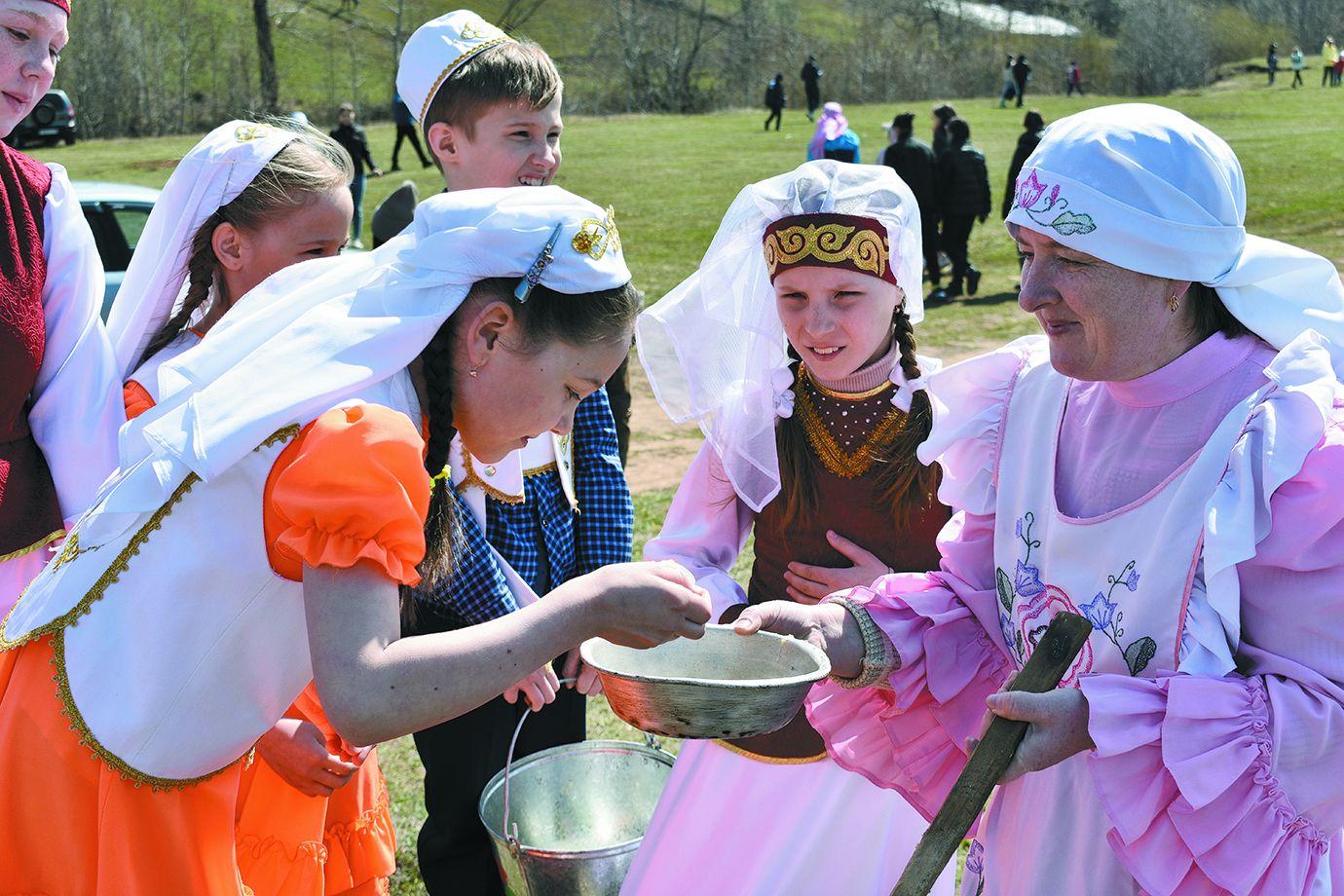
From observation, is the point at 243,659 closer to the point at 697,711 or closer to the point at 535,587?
the point at 697,711

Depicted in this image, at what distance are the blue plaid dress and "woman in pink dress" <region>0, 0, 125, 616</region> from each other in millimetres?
838

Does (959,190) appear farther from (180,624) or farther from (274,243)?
(180,624)

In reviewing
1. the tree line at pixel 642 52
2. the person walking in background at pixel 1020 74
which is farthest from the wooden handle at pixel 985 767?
the person walking in background at pixel 1020 74

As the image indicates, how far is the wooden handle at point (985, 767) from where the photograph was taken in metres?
1.82

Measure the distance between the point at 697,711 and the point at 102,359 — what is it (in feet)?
5.82

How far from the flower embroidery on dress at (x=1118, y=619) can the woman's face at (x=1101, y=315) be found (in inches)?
12.7

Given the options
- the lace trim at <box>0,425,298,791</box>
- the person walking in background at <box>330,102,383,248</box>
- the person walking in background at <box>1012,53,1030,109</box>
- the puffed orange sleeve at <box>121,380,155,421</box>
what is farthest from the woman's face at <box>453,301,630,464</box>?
the person walking in background at <box>1012,53,1030,109</box>

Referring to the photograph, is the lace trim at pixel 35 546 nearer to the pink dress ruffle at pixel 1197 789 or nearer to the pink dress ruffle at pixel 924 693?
the pink dress ruffle at pixel 924 693

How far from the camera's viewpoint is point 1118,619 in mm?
→ 1958

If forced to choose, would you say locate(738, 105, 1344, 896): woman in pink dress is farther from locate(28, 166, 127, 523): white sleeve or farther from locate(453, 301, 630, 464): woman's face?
locate(28, 166, 127, 523): white sleeve

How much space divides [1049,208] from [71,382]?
6.98ft

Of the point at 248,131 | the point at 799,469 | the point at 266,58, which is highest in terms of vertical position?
the point at 266,58

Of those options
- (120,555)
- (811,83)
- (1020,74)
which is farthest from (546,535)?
(1020,74)

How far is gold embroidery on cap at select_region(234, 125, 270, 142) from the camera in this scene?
3.02 metres
